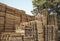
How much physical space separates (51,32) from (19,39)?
2321mm

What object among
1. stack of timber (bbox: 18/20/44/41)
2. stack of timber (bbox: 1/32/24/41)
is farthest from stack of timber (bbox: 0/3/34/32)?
stack of timber (bbox: 18/20/44/41)

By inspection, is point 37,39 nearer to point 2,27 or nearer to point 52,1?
point 2,27

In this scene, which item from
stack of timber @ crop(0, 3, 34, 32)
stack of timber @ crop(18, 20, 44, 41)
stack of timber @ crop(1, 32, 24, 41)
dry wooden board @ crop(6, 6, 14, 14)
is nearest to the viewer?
stack of timber @ crop(1, 32, 24, 41)

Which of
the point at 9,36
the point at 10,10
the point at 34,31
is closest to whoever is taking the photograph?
the point at 9,36

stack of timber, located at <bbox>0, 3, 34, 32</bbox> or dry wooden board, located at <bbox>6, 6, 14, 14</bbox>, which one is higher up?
dry wooden board, located at <bbox>6, 6, 14, 14</bbox>

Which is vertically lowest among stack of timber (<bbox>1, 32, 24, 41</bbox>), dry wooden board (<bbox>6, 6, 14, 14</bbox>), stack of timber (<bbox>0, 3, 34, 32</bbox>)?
stack of timber (<bbox>1, 32, 24, 41</bbox>)

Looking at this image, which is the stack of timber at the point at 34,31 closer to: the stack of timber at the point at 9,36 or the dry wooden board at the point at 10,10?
the stack of timber at the point at 9,36

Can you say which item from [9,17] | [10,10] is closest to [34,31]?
[9,17]

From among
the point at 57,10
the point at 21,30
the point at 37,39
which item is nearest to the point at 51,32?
the point at 37,39

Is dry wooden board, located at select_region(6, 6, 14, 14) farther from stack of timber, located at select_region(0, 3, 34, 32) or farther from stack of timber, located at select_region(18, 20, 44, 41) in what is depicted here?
stack of timber, located at select_region(18, 20, 44, 41)

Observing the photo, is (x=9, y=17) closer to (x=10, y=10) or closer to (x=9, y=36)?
(x=10, y=10)

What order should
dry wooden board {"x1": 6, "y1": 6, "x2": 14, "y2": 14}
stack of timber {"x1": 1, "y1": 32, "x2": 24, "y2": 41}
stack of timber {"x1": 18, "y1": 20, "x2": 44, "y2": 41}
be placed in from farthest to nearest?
1. dry wooden board {"x1": 6, "y1": 6, "x2": 14, "y2": 14}
2. stack of timber {"x1": 18, "y1": 20, "x2": 44, "y2": 41}
3. stack of timber {"x1": 1, "y1": 32, "x2": 24, "y2": 41}

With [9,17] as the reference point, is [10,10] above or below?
above

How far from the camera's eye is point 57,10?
18938mm
